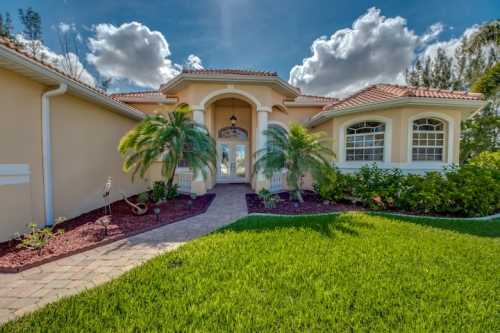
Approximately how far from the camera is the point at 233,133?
13.3 metres

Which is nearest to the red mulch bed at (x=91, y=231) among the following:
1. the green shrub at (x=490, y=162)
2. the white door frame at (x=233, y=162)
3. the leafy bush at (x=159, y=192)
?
the leafy bush at (x=159, y=192)

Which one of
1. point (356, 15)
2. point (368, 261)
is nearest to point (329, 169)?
point (368, 261)

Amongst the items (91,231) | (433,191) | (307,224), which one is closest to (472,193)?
(433,191)

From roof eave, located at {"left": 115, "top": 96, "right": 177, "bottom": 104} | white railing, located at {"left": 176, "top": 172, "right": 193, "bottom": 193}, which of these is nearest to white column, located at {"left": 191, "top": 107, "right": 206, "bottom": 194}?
white railing, located at {"left": 176, "top": 172, "right": 193, "bottom": 193}

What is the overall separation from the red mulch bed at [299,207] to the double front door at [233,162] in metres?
4.42

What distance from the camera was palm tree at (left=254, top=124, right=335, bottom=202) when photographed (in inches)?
306

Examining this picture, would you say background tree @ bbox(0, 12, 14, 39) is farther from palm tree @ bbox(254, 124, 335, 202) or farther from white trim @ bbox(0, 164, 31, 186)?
palm tree @ bbox(254, 124, 335, 202)

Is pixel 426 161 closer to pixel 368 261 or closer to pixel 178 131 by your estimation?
pixel 368 261

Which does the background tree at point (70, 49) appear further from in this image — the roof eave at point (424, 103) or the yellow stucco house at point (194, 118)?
the roof eave at point (424, 103)

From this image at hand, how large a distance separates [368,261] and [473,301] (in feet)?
4.43

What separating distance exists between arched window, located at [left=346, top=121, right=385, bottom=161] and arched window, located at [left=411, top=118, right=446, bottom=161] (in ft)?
4.27

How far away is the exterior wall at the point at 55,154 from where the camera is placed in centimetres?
480

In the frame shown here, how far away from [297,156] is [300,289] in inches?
213

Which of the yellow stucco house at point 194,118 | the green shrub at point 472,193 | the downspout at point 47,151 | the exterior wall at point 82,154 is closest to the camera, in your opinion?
the yellow stucco house at point 194,118
